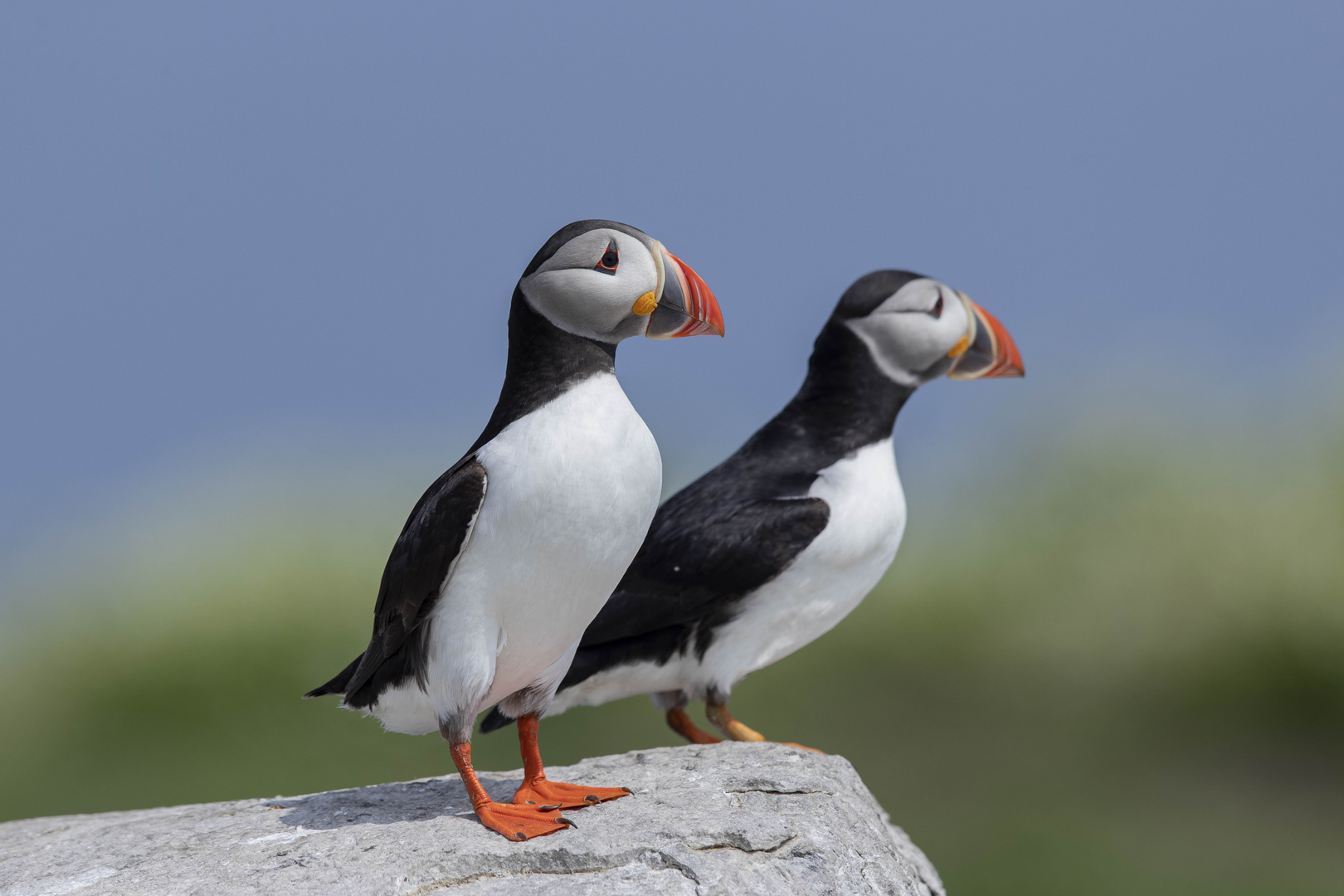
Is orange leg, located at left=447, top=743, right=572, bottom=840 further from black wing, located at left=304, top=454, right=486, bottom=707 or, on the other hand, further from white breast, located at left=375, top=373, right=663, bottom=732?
black wing, located at left=304, top=454, right=486, bottom=707

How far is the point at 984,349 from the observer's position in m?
5.33

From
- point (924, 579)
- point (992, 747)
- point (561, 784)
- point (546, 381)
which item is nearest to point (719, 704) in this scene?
point (561, 784)

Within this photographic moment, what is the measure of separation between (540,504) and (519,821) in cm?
101

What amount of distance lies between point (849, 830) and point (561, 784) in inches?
38.2

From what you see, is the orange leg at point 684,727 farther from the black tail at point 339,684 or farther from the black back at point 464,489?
the black back at point 464,489

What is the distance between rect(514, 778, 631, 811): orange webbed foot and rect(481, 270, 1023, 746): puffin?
404 millimetres

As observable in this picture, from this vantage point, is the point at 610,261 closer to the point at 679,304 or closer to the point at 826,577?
the point at 679,304

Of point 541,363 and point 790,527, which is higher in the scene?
point 541,363

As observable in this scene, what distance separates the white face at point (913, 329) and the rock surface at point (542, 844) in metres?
1.82

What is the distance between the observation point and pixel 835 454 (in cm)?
516

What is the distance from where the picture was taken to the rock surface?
3.46 metres

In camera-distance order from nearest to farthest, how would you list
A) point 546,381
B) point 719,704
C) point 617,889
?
1. point 617,889
2. point 546,381
3. point 719,704

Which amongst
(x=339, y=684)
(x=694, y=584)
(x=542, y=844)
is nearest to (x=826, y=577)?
(x=694, y=584)

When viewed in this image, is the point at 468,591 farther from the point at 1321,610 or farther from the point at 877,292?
the point at 1321,610
